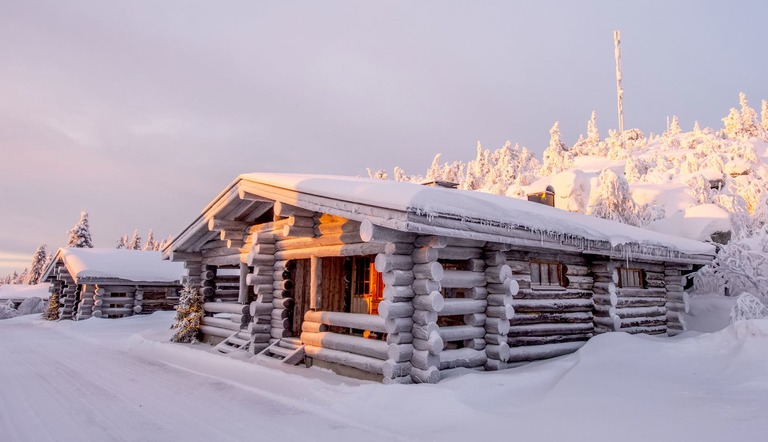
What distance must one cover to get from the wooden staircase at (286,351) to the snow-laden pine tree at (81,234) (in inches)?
1652

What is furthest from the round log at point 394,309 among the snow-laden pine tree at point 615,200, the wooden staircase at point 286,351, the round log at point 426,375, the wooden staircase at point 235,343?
the snow-laden pine tree at point 615,200

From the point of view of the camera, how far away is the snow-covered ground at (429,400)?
5160 millimetres

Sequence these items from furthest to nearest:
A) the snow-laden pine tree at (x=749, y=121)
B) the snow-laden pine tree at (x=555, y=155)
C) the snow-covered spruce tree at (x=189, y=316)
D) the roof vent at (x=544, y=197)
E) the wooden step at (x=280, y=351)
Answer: the snow-laden pine tree at (x=555, y=155)
the snow-laden pine tree at (x=749, y=121)
the roof vent at (x=544, y=197)
the snow-covered spruce tree at (x=189, y=316)
the wooden step at (x=280, y=351)

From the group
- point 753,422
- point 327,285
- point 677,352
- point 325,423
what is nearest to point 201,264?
point 327,285

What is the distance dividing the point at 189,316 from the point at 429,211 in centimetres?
1064

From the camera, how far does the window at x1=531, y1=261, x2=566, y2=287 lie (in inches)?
389

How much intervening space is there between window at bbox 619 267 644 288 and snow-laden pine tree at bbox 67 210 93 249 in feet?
155

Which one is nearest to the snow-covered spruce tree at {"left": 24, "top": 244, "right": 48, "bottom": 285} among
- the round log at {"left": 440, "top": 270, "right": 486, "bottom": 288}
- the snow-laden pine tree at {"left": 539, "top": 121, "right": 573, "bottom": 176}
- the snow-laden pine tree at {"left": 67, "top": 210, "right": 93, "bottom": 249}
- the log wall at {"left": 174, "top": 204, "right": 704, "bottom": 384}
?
the snow-laden pine tree at {"left": 67, "top": 210, "right": 93, "bottom": 249}

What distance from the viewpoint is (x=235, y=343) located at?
39.3ft

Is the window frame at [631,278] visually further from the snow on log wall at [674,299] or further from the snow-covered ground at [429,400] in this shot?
the snow-covered ground at [429,400]

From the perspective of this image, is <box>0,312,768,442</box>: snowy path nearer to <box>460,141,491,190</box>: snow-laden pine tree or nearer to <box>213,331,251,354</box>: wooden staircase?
<box>213,331,251,354</box>: wooden staircase

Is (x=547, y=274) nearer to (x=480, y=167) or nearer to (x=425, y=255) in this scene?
(x=425, y=255)

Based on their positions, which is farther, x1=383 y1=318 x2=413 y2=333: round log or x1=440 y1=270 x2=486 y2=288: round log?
x1=440 y1=270 x2=486 y2=288: round log

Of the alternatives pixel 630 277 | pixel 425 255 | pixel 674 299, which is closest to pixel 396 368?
pixel 425 255
